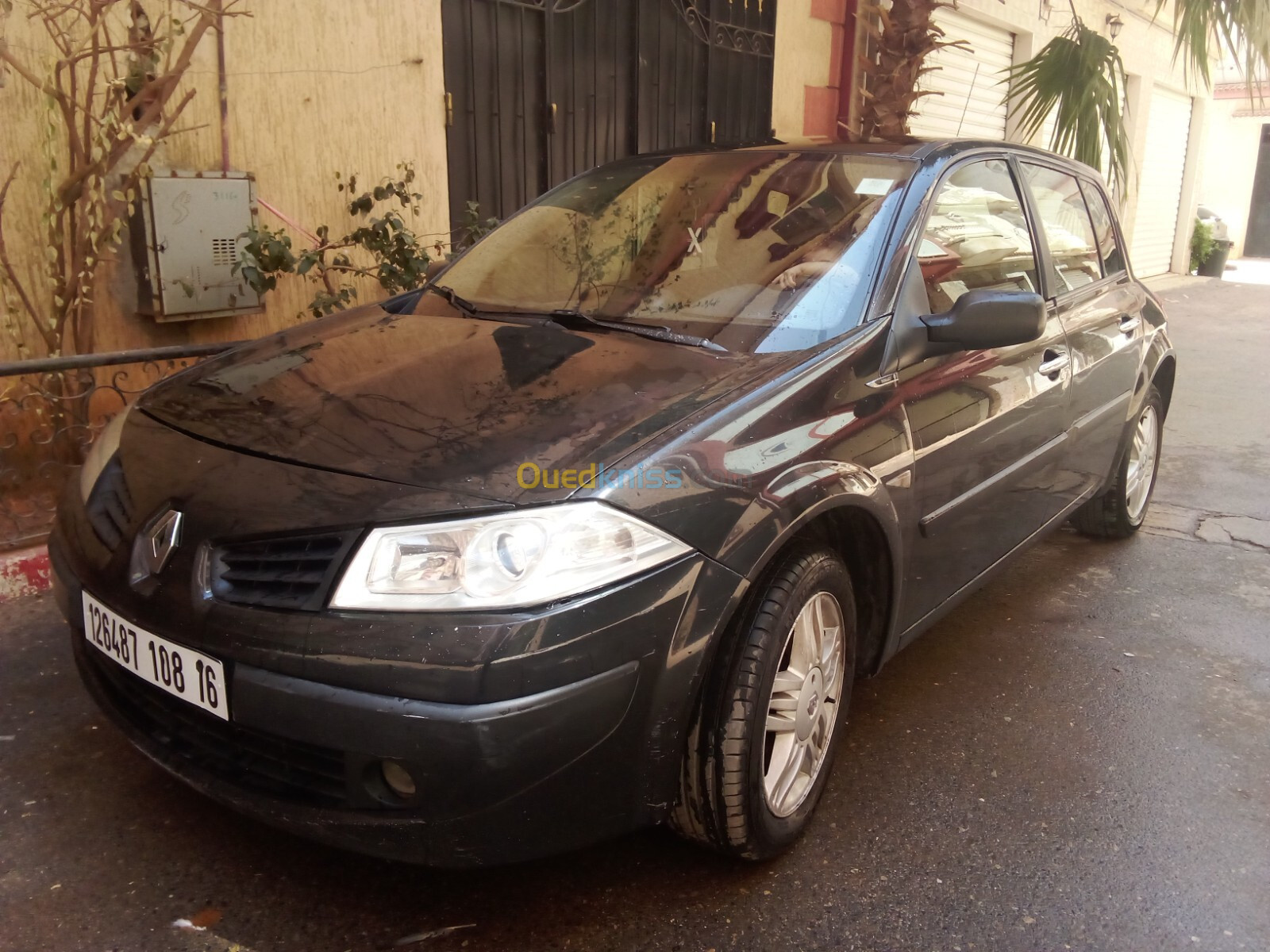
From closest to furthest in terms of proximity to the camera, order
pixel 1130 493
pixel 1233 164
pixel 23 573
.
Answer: pixel 23 573
pixel 1130 493
pixel 1233 164

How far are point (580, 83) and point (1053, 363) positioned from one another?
401 centimetres

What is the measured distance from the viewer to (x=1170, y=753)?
2875mm

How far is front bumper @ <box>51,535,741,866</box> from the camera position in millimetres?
1747

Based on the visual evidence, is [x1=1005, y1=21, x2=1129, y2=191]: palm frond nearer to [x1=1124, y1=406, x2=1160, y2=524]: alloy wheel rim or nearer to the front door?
[x1=1124, y1=406, x2=1160, y2=524]: alloy wheel rim

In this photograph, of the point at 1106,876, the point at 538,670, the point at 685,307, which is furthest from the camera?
the point at 685,307

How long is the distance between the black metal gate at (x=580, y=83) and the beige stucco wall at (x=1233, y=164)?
17092 millimetres

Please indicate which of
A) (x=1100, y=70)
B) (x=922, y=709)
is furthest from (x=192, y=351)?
(x=1100, y=70)

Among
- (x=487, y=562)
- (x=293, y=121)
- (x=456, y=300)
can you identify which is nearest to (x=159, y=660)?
(x=487, y=562)

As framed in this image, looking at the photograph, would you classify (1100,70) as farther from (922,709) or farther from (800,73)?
(922,709)

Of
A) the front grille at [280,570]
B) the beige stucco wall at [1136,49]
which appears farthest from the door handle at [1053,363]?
the beige stucco wall at [1136,49]

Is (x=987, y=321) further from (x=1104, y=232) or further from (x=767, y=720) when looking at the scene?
(x=1104, y=232)

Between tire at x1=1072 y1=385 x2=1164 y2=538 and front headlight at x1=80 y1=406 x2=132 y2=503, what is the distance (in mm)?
3618

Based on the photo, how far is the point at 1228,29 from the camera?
260 inches

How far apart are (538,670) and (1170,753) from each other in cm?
203
